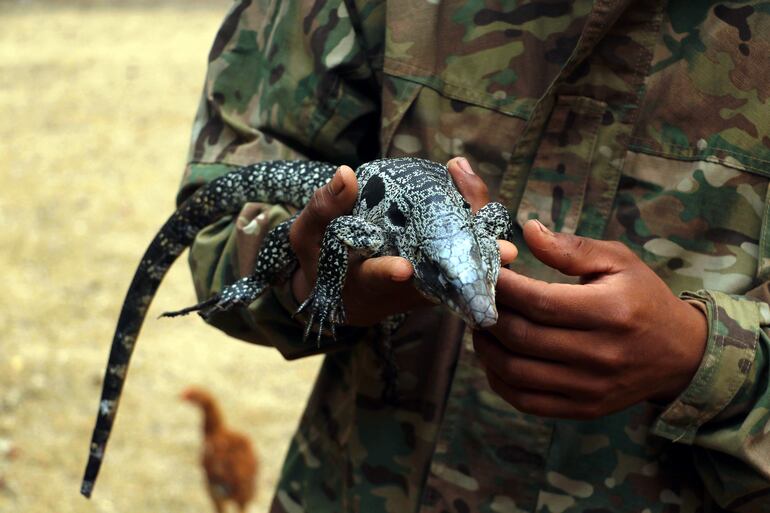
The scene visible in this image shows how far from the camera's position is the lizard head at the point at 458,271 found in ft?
6.51

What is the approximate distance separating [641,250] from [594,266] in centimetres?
39

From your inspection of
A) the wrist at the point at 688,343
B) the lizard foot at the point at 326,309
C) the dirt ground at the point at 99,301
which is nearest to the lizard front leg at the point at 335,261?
the lizard foot at the point at 326,309

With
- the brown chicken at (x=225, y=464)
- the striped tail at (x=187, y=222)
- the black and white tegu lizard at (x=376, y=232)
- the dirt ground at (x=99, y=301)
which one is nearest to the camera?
the black and white tegu lizard at (x=376, y=232)

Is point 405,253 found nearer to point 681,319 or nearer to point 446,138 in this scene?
point 446,138

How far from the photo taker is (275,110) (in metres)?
2.69

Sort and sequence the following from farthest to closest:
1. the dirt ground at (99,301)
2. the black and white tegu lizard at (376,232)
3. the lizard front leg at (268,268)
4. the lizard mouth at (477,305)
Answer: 1. the dirt ground at (99,301)
2. the lizard front leg at (268,268)
3. the black and white tegu lizard at (376,232)
4. the lizard mouth at (477,305)

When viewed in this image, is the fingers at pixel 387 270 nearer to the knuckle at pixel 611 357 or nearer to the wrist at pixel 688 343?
the knuckle at pixel 611 357

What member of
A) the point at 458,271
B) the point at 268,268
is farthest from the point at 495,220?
the point at 268,268

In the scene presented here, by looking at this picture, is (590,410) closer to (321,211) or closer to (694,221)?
(694,221)

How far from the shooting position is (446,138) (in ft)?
8.36

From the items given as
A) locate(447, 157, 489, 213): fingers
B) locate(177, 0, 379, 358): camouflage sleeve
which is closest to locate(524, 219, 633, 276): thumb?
locate(447, 157, 489, 213): fingers

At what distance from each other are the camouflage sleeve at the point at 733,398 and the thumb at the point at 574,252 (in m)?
0.28

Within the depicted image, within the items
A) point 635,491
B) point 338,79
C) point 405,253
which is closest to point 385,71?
point 338,79

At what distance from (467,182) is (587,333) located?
0.49m
